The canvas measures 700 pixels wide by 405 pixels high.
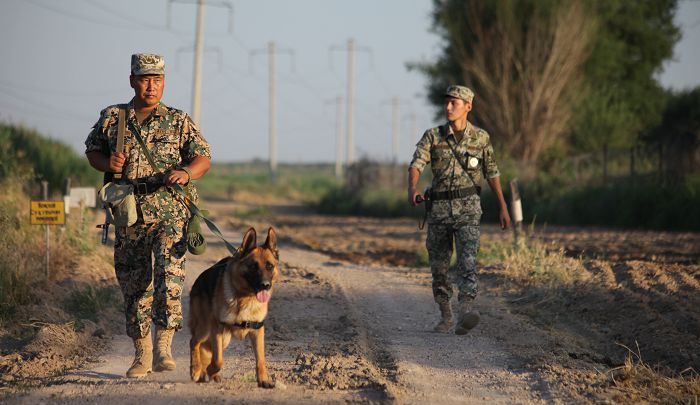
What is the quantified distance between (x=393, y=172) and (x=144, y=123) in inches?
1197

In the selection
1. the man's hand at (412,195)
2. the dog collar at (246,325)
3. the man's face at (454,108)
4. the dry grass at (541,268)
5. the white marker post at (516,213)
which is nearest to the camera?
the dog collar at (246,325)

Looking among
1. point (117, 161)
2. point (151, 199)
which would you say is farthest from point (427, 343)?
point (117, 161)

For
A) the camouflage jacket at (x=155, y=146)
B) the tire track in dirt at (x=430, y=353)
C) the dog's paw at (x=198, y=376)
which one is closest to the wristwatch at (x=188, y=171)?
the camouflage jacket at (x=155, y=146)

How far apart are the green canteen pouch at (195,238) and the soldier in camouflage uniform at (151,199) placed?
0.07 metres

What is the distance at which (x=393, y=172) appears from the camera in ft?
121

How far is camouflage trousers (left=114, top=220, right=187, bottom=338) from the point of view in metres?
6.45

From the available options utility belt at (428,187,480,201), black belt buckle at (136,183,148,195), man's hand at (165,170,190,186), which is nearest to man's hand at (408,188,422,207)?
utility belt at (428,187,480,201)

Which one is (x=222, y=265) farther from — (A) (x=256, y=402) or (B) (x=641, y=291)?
(B) (x=641, y=291)

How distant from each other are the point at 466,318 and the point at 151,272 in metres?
2.90

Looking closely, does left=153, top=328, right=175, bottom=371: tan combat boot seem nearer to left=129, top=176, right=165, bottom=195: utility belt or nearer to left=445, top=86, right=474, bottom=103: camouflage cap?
left=129, top=176, right=165, bottom=195: utility belt

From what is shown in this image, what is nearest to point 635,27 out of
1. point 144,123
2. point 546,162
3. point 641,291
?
point 546,162

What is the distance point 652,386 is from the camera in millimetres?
6348

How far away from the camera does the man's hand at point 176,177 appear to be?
6262 mm

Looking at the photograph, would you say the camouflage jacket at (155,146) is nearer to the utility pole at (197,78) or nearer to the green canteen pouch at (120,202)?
the green canteen pouch at (120,202)
